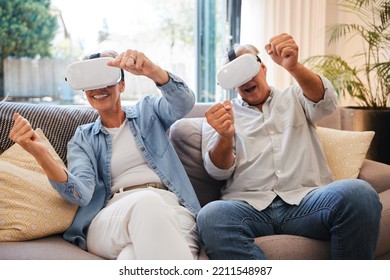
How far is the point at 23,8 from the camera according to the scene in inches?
139

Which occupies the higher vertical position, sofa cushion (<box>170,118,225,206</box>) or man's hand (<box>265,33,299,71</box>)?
man's hand (<box>265,33,299,71</box>)

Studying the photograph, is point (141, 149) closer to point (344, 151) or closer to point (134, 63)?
point (134, 63)

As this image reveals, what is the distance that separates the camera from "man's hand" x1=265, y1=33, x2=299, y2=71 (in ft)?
4.54

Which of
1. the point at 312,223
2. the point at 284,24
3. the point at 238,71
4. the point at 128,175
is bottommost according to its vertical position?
the point at 312,223

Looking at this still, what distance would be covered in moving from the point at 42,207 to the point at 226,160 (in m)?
0.54

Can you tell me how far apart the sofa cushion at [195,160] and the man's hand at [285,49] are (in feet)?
1.42

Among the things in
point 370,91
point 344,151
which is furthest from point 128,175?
point 370,91

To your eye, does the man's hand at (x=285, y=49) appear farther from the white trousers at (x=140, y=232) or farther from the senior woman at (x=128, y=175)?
the white trousers at (x=140, y=232)

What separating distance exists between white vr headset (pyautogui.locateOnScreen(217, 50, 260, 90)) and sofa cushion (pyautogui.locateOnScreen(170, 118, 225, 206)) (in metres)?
0.30

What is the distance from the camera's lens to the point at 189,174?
1.68 metres

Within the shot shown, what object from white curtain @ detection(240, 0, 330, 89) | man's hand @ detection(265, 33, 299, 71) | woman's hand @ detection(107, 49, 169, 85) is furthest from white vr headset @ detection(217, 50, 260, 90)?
white curtain @ detection(240, 0, 330, 89)

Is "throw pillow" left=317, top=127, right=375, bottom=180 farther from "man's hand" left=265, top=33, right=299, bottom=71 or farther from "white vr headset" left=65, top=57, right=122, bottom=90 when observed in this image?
"white vr headset" left=65, top=57, right=122, bottom=90

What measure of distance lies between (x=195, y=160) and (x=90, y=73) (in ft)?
1.67

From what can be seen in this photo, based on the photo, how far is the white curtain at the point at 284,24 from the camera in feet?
9.46
